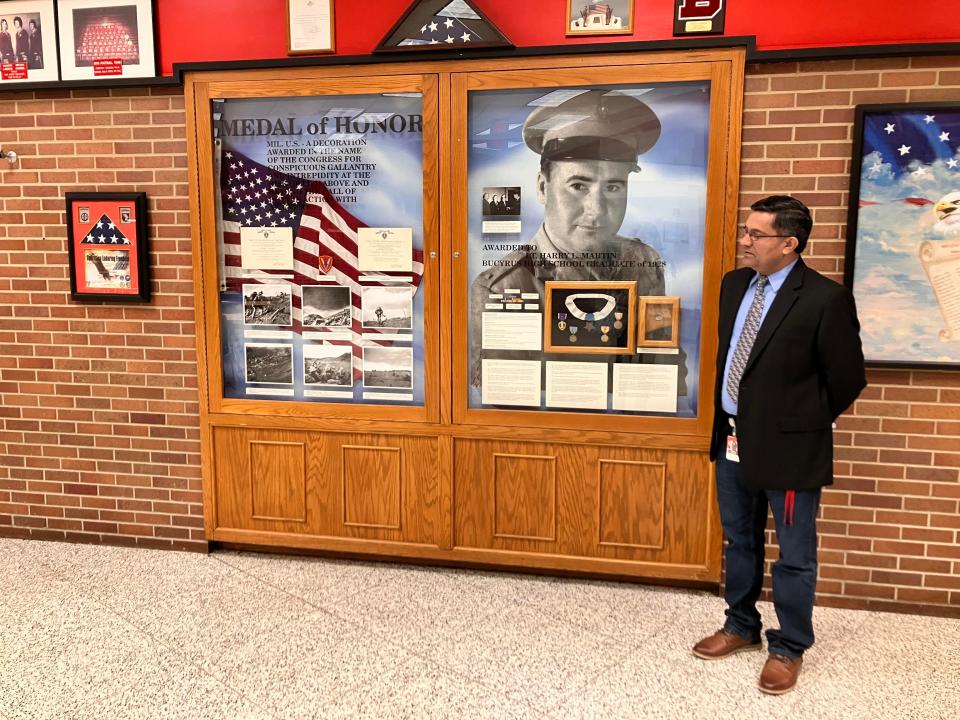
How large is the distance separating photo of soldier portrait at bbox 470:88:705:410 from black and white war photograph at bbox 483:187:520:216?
12cm

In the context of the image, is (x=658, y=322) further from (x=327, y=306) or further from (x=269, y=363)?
(x=269, y=363)

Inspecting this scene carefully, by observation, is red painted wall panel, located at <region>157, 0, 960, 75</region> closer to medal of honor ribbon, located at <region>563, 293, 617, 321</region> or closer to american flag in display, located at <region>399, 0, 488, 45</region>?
american flag in display, located at <region>399, 0, 488, 45</region>

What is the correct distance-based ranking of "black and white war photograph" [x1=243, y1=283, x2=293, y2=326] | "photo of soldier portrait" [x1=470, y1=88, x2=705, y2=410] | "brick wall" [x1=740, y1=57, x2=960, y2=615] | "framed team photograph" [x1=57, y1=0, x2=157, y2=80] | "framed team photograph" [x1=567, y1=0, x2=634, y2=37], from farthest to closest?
"black and white war photograph" [x1=243, y1=283, x2=293, y2=326]
"framed team photograph" [x1=57, y1=0, x2=157, y2=80]
"photo of soldier portrait" [x1=470, y1=88, x2=705, y2=410]
"framed team photograph" [x1=567, y1=0, x2=634, y2=37]
"brick wall" [x1=740, y1=57, x2=960, y2=615]

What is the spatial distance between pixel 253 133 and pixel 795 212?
2.55 metres

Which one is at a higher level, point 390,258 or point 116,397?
point 390,258

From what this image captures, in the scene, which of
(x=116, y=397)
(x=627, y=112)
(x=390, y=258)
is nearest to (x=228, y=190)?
(x=390, y=258)

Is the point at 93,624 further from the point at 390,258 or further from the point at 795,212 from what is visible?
the point at 795,212

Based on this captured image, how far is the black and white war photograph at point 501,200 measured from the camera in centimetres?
342

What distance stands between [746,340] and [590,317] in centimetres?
→ 85

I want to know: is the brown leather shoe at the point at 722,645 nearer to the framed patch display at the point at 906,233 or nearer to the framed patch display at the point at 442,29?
the framed patch display at the point at 906,233

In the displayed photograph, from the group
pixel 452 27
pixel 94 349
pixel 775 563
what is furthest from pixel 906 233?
pixel 94 349

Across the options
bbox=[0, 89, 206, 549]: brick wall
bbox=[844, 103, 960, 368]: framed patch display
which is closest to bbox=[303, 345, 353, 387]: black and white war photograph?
bbox=[0, 89, 206, 549]: brick wall

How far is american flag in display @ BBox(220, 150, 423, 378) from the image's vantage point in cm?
360

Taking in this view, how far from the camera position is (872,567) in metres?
3.30
